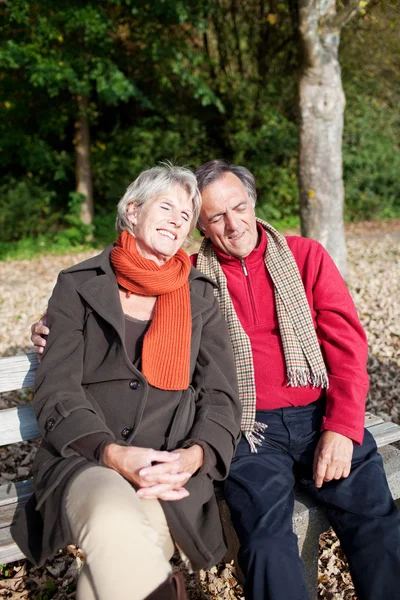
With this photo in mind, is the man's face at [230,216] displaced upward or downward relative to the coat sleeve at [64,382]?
upward

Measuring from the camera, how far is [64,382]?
2484mm

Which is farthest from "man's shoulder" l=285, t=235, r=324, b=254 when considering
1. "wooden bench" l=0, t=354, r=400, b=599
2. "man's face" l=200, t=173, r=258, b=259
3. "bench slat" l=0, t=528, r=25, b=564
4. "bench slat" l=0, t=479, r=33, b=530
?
"bench slat" l=0, t=528, r=25, b=564

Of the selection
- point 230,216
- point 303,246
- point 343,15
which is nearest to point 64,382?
point 230,216

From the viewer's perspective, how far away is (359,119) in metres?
16.0

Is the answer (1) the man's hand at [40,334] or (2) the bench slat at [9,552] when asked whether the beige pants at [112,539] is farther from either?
(1) the man's hand at [40,334]

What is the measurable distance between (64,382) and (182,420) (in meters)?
0.54

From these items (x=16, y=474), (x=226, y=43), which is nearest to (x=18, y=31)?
(x=226, y=43)

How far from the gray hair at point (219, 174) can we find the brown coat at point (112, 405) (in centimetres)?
66

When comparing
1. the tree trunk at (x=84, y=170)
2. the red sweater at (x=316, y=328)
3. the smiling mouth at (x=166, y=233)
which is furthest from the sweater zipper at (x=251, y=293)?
the tree trunk at (x=84, y=170)

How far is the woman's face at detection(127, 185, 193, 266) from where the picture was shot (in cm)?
284

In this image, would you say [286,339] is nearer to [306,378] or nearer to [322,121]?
[306,378]

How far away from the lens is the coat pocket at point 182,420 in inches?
101

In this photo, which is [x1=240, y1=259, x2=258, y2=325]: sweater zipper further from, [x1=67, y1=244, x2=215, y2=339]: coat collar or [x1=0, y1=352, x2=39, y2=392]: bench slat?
[x1=0, y1=352, x2=39, y2=392]: bench slat

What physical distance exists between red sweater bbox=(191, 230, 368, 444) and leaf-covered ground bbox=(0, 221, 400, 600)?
3.03ft
